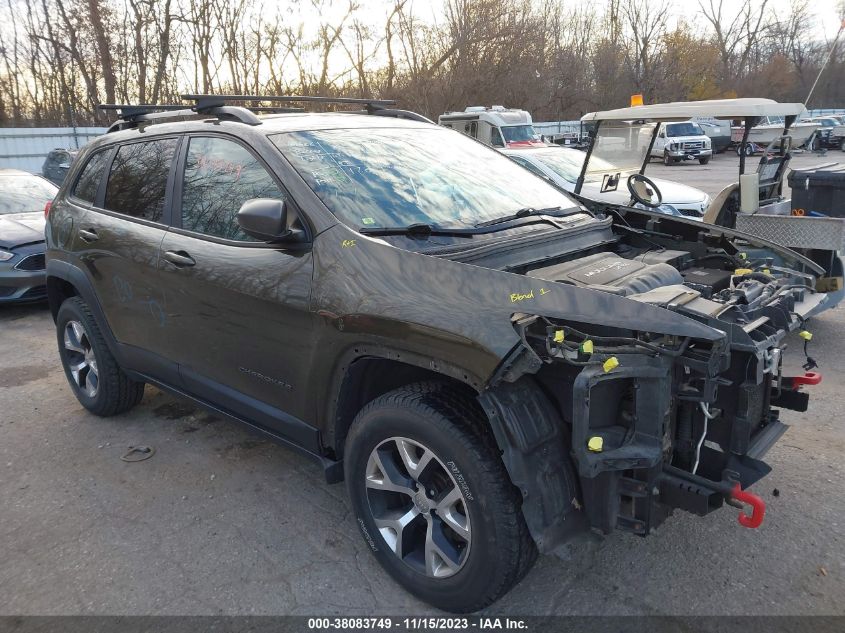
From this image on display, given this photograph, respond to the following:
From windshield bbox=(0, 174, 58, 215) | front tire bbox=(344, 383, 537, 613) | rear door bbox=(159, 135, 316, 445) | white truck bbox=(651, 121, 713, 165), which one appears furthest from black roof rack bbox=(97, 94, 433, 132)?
white truck bbox=(651, 121, 713, 165)

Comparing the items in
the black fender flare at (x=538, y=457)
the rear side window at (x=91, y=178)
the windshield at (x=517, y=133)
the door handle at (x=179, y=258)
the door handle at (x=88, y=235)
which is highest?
the windshield at (x=517, y=133)

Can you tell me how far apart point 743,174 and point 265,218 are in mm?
5442

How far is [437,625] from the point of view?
2.69 metres

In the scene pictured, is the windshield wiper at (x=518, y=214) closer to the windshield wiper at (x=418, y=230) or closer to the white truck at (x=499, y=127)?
the windshield wiper at (x=418, y=230)

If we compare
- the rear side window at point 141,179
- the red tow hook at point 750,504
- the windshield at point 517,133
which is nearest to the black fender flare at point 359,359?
the red tow hook at point 750,504

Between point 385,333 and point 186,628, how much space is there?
4.77 ft

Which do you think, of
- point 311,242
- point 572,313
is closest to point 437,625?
point 572,313

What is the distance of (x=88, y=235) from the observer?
4312mm

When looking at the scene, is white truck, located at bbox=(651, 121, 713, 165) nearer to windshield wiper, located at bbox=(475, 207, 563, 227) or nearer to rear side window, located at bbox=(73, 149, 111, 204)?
windshield wiper, located at bbox=(475, 207, 563, 227)

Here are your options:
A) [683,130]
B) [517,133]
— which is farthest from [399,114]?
[683,130]

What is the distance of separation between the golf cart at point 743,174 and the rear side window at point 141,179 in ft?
10.9

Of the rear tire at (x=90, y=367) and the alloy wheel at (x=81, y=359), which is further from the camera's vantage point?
the alloy wheel at (x=81, y=359)

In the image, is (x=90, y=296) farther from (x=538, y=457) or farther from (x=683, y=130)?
(x=683, y=130)

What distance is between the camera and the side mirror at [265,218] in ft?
9.23
